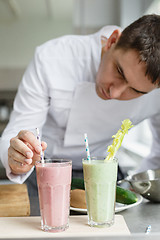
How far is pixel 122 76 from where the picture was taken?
47.2 inches

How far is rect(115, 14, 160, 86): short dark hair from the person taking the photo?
3.54 ft

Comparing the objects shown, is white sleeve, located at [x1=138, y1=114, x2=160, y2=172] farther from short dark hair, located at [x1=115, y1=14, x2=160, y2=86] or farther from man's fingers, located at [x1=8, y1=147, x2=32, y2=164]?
man's fingers, located at [x1=8, y1=147, x2=32, y2=164]

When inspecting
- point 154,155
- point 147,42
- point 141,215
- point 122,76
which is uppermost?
point 147,42

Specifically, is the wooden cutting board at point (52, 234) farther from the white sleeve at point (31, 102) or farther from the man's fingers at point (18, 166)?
the white sleeve at point (31, 102)

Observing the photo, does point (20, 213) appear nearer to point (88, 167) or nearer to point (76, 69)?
point (88, 167)

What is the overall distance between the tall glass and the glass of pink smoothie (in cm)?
7

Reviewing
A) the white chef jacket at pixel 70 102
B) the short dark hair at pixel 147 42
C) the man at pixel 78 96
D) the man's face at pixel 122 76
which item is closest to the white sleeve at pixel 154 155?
the man at pixel 78 96

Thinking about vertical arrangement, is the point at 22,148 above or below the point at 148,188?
above

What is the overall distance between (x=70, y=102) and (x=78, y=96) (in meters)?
0.05

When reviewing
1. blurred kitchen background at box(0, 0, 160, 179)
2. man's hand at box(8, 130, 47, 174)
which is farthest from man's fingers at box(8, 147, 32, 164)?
blurred kitchen background at box(0, 0, 160, 179)

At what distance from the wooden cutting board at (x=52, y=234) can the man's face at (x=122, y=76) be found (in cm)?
50

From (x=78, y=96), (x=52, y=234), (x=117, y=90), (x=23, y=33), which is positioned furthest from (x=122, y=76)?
(x=23, y=33)

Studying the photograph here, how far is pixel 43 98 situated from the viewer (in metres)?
1.48

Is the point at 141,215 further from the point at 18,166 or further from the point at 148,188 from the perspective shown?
the point at 18,166
